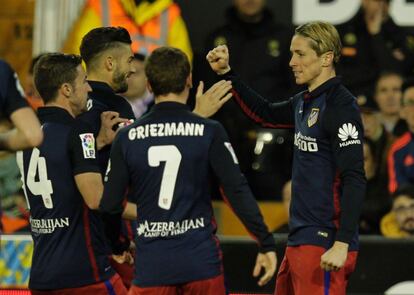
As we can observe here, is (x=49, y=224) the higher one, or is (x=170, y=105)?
(x=170, y=105)

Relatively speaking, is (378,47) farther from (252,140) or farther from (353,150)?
(353,150)

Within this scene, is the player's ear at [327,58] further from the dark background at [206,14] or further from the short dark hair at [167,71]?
the dark background at [206,14]

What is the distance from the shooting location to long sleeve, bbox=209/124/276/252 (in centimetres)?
472

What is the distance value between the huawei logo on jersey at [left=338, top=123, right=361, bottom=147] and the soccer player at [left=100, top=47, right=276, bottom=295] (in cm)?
68

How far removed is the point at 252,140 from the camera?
9.06 metres

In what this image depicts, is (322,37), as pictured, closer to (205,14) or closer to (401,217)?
(401,217)

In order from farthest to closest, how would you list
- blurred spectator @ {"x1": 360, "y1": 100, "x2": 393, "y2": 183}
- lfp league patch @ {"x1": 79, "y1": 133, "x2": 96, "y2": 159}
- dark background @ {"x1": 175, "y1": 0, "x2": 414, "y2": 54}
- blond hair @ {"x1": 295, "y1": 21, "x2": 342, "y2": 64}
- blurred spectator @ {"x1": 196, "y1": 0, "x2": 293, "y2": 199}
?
1. dark background @ {"x1": 175, "y1": 0, "x2": 414, "y2": 54}
2. blurred spectator @ {"x1": 196, "y1": 0, "x2": 293, "y2": 199}
3. blurred spectator @ {"x1": 360, "y1": 100, "x2": 393, "y2": 183}
4. blond hair @ {"x1": 295, "y1": 21, "x2": 342, "y2": 64}
5. lfp league patch @ {"x1": 79, "y1": 133, "x2": 96, "y2": 159}

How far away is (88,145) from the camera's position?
5078 millimetres

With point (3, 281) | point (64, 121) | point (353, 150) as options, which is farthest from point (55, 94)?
point (3, 281)

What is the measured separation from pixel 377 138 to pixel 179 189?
4.45m

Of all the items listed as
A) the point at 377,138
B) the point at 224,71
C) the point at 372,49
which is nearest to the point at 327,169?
the point at 224,71

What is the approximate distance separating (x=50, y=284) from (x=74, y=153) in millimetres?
630

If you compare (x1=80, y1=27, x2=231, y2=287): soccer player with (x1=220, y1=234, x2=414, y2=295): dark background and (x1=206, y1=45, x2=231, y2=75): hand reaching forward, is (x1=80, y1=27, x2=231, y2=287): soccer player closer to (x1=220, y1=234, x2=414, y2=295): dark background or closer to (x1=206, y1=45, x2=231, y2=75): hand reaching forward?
(x1=206, y1=45, x2=231, y2=75): hand reaching forward

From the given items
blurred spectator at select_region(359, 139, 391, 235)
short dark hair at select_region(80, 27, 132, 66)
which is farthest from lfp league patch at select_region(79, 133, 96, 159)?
blurred spectator at select_region(359, 139, 391, 235)
